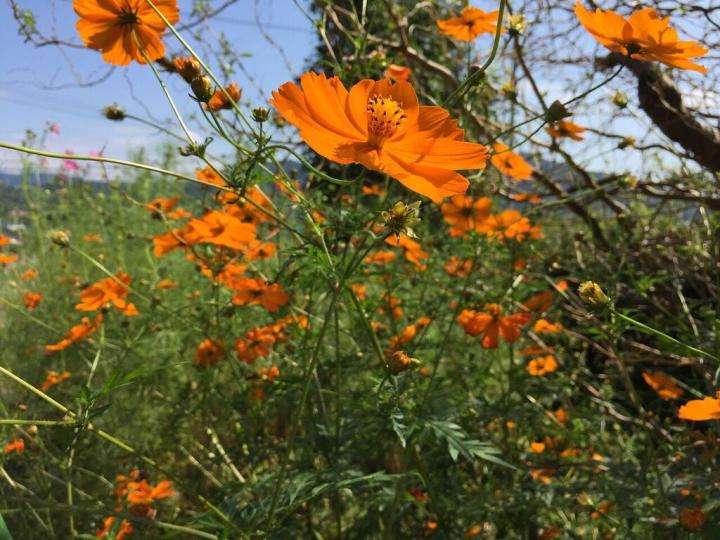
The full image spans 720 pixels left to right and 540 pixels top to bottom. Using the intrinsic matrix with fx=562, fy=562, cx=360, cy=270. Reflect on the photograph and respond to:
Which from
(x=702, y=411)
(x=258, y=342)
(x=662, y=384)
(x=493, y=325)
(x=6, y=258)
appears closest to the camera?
(x=702, y=411)

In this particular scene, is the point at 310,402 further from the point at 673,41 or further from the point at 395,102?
the point at 673,41

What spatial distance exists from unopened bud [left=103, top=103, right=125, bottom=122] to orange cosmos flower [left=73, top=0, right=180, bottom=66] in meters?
0.17

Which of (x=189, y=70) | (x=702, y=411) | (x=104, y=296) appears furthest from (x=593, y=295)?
(x=104, y=296)

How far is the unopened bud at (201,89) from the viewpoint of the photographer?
75 cm

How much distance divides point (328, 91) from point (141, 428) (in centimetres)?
164

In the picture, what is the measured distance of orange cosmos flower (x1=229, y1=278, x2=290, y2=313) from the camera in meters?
1.21

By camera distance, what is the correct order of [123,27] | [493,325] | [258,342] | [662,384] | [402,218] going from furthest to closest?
[662,384]
[258,342]
[493,325]
[123,27]
[402,218]

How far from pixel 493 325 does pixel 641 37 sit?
0.64m

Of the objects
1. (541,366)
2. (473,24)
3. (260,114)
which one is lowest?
(541,366)

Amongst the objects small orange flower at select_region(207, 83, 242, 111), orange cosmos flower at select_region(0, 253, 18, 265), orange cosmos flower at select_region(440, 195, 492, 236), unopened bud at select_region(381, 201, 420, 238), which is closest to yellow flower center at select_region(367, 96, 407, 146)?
unopened bud at select_region(381, 201, 420, 238)

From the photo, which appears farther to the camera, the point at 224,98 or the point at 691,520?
the point at 224,98

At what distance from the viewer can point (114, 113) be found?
42.7 inches

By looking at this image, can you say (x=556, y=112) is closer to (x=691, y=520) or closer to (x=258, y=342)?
(x=691, y=520)

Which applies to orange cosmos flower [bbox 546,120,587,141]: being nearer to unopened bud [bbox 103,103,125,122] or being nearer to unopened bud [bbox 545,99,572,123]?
unopened bud [bbox 545,99,572,123]
